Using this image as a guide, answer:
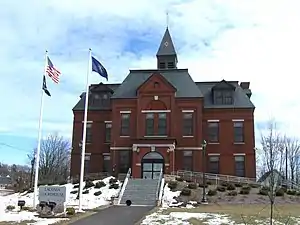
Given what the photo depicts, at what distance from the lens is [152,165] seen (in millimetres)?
44375


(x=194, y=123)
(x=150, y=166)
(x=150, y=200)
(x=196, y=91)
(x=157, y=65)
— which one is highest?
(x=157, y=65)

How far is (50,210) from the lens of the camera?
23.3 meters

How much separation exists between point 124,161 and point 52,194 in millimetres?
22972

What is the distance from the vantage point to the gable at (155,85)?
1875 inches

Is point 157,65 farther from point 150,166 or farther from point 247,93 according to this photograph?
point 150,166

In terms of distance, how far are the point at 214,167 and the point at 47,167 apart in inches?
1456

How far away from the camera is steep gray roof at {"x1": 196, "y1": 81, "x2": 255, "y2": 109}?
159ft

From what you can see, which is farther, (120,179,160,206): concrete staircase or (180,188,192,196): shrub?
(180,188,192,196): shrub

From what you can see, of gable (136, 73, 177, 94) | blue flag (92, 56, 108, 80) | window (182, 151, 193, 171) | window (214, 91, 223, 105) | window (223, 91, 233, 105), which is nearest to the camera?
blue flag (92, 56, 108, 80)

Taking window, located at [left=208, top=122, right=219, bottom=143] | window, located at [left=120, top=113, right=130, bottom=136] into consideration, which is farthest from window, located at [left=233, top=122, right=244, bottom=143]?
window, located at [left=120, top=113, right=130, bottom=136]

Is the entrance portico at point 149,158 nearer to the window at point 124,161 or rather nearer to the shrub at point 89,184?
the window at point 124,161

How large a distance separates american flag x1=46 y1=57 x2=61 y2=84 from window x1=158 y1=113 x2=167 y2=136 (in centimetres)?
2108

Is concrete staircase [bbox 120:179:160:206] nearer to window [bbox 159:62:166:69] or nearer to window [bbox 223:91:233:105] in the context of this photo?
window [bbox 223:91:233:105]

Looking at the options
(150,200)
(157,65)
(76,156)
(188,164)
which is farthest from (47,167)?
(150,200)
